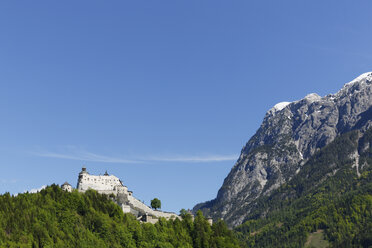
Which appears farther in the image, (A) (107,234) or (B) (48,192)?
(B) (48,192)

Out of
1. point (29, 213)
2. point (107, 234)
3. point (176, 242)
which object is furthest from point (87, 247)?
point (176, 242)

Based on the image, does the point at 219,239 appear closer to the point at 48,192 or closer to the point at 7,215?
the point at 48,192

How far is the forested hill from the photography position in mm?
143625

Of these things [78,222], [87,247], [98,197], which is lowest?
[87,247]

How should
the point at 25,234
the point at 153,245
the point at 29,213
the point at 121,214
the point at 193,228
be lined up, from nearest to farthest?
the point at 25,234, the point at 29,213, the point at 153,245, the point at 121,214, the point at 193,228

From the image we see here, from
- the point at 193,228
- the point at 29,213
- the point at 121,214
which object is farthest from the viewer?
the point at 193,228

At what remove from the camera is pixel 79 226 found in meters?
157

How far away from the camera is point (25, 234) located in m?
141

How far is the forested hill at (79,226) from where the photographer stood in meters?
144

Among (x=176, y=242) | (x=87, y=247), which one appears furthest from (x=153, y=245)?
(x=87, y=247)

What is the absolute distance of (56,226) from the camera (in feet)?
498

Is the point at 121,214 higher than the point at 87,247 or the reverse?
higher

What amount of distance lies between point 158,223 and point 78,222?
36705 millimetres

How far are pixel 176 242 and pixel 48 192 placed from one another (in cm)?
5359
